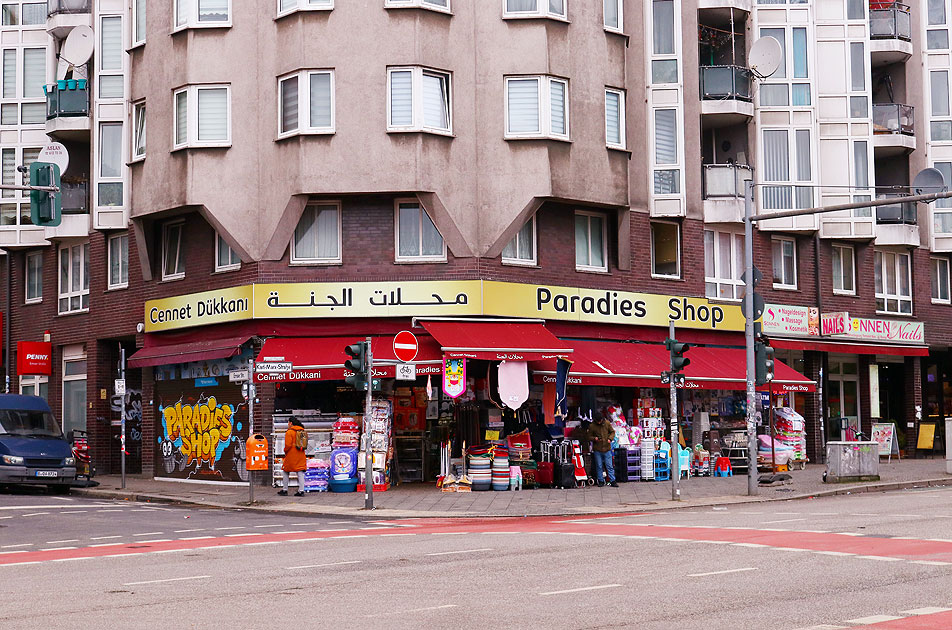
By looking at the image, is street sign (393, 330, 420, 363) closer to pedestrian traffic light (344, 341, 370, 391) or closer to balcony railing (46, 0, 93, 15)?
pedestrian traffic light (344, 341, 370, 391)

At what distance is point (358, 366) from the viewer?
81.5ft

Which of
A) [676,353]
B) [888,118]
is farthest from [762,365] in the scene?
[888,118]

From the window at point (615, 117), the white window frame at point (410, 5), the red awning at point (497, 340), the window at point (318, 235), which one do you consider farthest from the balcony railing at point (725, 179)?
the window at point (318, 235)

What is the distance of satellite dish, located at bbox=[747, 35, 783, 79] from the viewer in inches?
1388

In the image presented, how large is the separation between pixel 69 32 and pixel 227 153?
9.47m

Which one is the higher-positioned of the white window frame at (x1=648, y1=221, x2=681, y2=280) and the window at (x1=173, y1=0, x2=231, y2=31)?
the window at (x1=173, y1=0, x2=231, y2=31)

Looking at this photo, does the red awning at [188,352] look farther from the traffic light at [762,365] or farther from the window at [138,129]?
the traffic light at [762,365]

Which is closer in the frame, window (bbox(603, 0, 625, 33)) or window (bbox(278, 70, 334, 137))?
window (bbox(278, 70, 334, 137))

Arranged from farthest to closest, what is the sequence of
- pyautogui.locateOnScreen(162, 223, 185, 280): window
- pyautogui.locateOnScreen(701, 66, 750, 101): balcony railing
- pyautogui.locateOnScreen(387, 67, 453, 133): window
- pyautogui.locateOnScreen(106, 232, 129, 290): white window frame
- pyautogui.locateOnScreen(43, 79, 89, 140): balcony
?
pyautogui.locateOnScreen(43, 79, 89, 140): balcony
pyautogui.locateOnScreen(701, 66, 750, 101): balcony railing
pyautogui.locateOnScreen(106, 232, 129, 290): white window frame
pyautogui.locateOnScreen(162, 223, 185, 280): window
pyautogui.locateOnScreen(387, 67, 453, 133): window

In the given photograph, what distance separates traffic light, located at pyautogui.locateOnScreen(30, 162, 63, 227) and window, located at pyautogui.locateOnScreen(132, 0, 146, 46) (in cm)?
1203

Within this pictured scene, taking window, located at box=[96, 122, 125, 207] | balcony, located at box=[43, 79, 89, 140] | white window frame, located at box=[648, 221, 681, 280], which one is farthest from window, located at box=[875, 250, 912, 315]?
balcony, located at box=[43, 79, 89, 140]

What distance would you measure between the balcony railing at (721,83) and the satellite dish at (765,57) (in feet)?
2.24

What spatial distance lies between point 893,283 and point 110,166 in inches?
940

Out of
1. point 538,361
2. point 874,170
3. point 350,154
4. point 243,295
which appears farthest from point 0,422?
point 874,170
